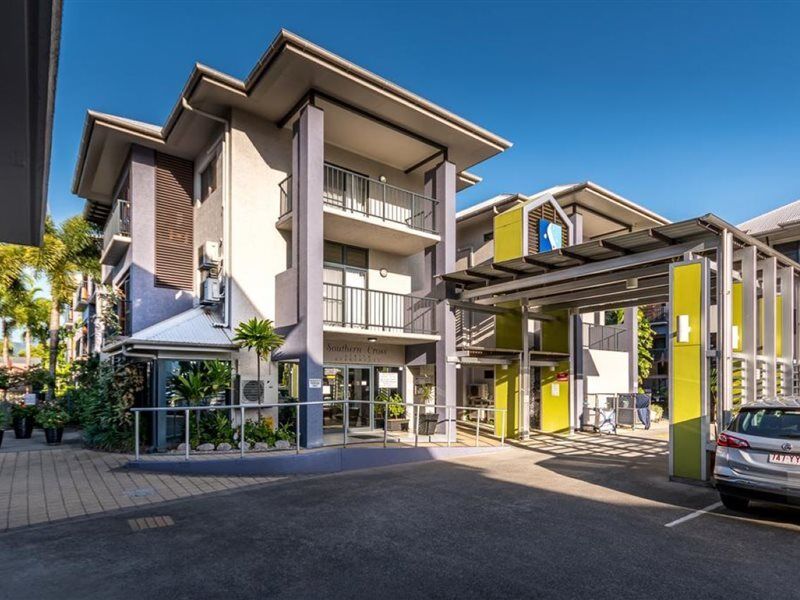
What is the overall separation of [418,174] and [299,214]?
227 inches

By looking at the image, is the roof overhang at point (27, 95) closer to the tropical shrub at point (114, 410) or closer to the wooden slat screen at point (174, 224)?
the tropical shrub at point (114, 410)

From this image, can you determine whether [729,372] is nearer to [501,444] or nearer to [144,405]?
[501,444]

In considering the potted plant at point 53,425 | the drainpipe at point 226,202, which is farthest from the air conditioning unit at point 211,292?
the potted plant at point 53,425

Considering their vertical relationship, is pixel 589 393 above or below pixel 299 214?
below

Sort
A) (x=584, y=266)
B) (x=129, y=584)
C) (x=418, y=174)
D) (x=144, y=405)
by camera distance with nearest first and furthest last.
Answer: (x=129, y=584)
(x=584, y=266)
(x=144, y=405)
(x=418, y=174)

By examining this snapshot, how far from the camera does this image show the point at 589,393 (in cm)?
1833

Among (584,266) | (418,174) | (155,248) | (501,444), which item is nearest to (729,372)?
(584,266)

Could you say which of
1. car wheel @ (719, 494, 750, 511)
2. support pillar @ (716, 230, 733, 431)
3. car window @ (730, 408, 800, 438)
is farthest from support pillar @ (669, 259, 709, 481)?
car window @ (730, 408, 800, 438)

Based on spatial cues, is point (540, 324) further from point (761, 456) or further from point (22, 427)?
point (22, 427)

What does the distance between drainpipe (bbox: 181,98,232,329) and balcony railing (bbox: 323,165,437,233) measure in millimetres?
2544

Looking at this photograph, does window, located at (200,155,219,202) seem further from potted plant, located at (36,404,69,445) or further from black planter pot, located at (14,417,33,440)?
black planter pot, located at (14,417,33,440)

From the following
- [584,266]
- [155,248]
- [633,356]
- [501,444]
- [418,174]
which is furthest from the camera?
[633,356]

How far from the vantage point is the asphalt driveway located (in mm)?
4555

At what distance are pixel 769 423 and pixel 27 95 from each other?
27.9 ft
